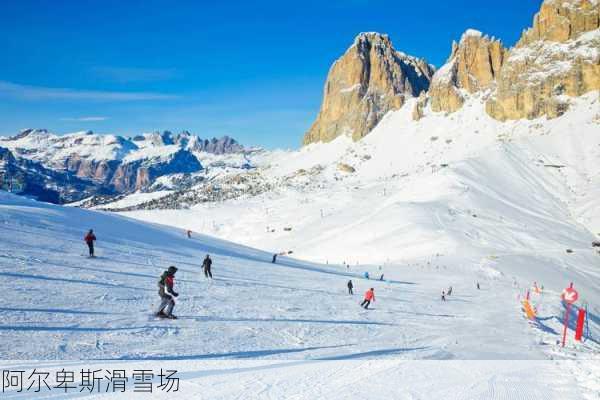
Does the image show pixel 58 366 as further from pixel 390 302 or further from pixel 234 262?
pixel 234 262

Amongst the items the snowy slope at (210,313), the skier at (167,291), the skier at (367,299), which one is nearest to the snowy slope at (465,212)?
the snowy slope at (210,313)

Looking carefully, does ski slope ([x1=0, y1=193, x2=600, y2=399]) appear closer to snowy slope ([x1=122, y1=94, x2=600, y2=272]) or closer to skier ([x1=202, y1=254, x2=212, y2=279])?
skier ([x1=202, y1=254, x2=212, y2=279])

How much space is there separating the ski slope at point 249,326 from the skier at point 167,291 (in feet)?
1.26

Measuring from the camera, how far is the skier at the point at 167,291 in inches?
581

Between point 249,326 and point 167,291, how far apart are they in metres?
3.44

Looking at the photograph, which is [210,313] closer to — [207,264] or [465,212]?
[207,264]

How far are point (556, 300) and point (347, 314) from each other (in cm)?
2772

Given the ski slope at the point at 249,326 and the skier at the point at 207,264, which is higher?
the skier at the point at 207,264

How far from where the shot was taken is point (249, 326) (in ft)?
53.1

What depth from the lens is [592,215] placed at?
120 meters

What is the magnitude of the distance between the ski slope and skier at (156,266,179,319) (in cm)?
38

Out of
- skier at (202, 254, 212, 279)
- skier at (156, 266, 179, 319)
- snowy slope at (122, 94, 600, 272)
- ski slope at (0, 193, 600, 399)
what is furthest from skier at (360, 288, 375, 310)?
snowy slope at (122, 94, 600, 272)

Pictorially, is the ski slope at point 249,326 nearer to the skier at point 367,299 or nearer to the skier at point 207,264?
the skier at point 207,264

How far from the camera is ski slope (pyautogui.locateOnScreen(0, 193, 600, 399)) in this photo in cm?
1048
